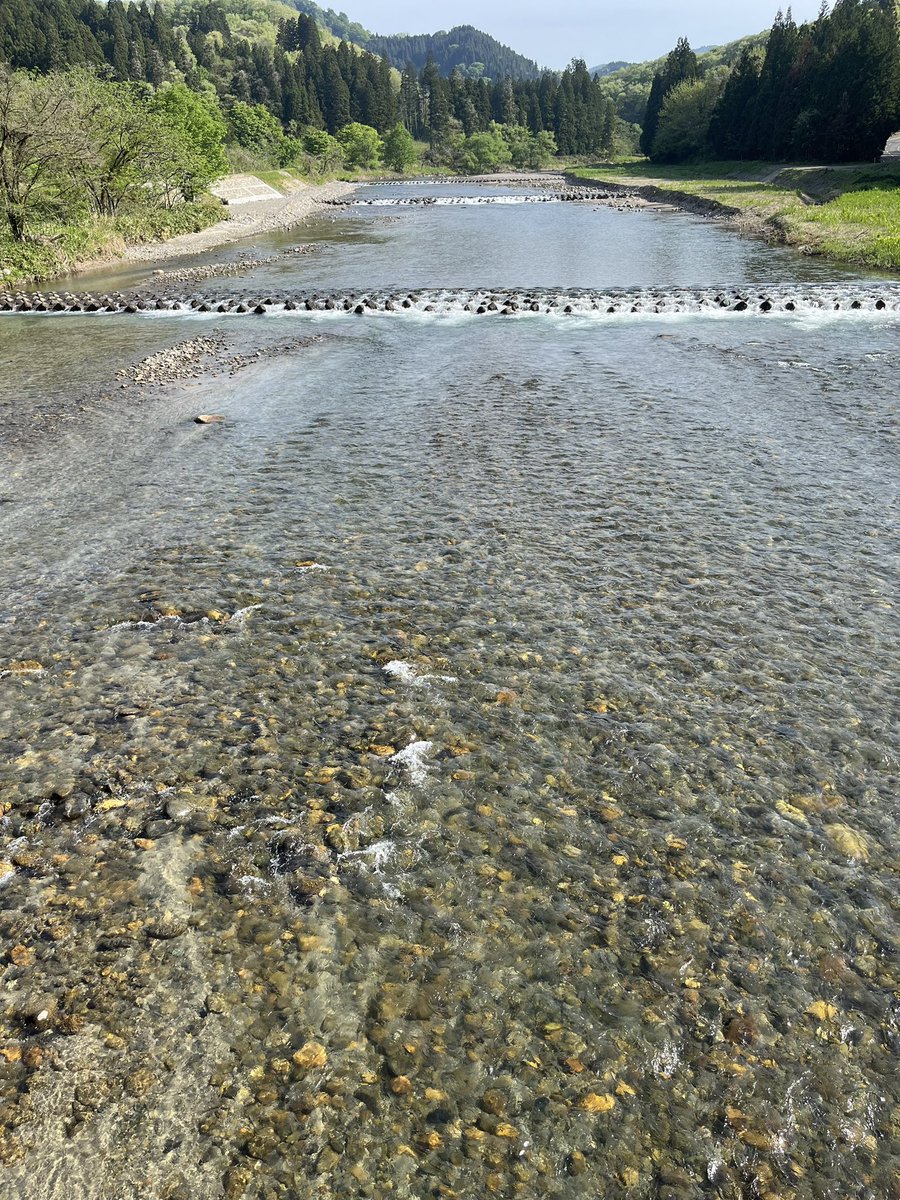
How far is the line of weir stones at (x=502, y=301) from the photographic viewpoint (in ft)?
92.8

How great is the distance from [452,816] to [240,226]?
221ft

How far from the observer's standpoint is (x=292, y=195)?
10194 centimetres

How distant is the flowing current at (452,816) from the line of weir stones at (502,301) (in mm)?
14457

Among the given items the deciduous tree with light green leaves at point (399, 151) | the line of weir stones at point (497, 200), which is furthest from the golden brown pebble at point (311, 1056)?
the deciduous tree with light green leaves at point (399, 151)

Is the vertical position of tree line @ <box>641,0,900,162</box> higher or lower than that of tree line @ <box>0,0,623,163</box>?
lower

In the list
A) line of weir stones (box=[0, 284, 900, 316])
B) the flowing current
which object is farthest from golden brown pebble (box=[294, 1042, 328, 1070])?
line of weir stones (box=[0, 284, 900, 316])

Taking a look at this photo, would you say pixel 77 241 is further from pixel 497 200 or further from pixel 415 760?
pixel 497 200

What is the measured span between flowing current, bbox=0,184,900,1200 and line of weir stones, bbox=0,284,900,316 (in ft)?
47.4

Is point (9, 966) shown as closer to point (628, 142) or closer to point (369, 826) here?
point (369, 826)

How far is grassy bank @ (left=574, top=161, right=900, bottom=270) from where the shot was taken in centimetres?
3869

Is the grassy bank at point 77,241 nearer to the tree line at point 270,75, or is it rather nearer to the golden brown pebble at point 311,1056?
the golden brown pebble at point 311,1056

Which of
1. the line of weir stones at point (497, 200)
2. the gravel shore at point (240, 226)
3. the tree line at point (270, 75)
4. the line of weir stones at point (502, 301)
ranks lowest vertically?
the line of weir stones at point (502, 301)

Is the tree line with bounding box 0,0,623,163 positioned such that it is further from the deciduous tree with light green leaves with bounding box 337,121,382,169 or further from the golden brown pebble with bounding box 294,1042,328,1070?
the golden brown pebble with bounding box 294,1042,328,1070

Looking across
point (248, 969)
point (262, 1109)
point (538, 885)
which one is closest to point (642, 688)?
point (538, 885)
